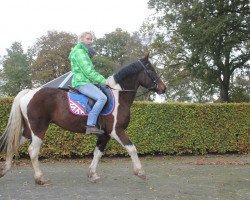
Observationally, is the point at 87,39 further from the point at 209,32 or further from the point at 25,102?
the point at 209,32

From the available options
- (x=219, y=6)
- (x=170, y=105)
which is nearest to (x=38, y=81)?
(x=219, y=6)

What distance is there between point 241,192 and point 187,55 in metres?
30.1

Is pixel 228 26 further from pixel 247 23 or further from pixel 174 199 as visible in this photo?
pixel 174 199

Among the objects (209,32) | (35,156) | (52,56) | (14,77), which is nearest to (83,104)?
(35,156)

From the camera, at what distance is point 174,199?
6.80m

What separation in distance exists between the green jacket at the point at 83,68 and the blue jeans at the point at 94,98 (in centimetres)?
13

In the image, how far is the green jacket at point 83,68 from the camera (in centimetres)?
820

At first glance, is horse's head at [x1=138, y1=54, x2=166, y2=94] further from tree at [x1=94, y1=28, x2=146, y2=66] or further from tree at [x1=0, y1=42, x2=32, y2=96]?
tree at [x1=94, y1=28, x2=146, y2=66]

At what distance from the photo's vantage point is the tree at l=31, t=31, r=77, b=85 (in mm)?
53719

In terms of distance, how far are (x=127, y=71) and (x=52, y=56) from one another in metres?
46.3

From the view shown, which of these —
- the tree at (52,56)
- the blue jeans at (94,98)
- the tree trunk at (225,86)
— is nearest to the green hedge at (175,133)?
the blue jeans at (94,98)

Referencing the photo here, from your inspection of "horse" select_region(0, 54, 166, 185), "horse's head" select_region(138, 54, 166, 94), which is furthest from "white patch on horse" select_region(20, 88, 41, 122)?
"horse's head" select_region(138, 54, 166, 94)

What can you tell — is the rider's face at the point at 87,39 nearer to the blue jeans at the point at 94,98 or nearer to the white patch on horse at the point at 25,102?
the blue jeans at the point at 94,98

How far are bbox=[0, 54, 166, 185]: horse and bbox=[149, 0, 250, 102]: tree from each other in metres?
22.2
